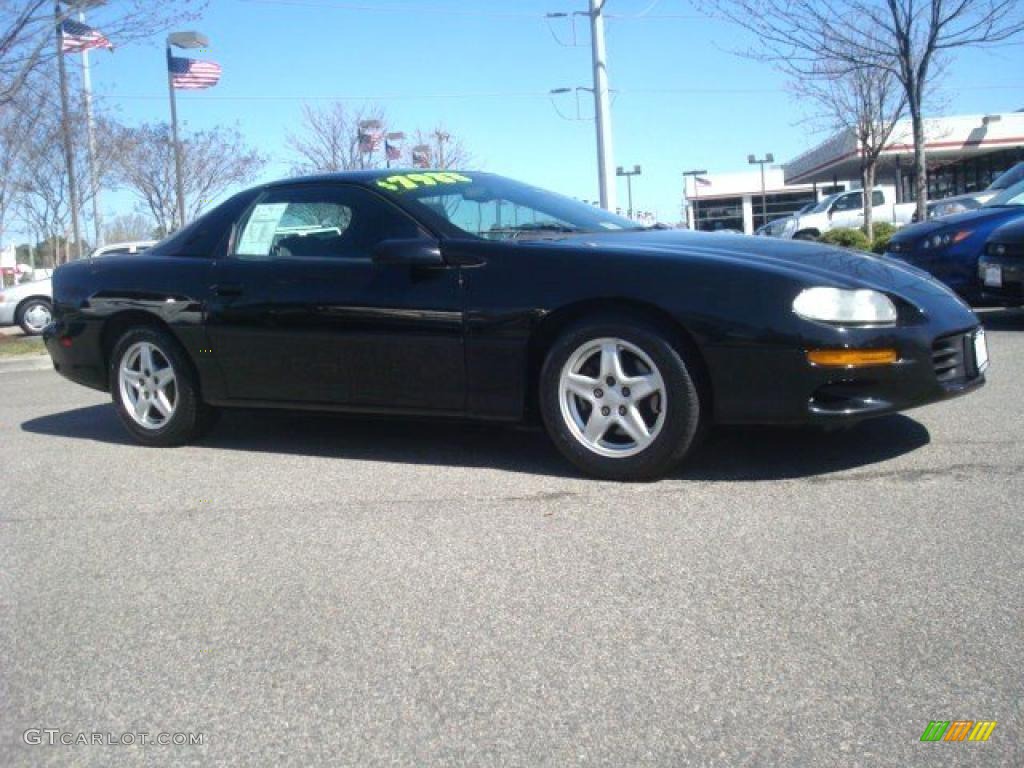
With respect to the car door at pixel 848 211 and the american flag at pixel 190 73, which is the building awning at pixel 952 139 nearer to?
the car door at pixel 848 211

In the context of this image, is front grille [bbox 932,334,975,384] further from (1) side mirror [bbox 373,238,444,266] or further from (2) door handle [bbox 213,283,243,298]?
(2) door handle [bbox 213,283,243,298]

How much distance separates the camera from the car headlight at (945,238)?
8.70 m

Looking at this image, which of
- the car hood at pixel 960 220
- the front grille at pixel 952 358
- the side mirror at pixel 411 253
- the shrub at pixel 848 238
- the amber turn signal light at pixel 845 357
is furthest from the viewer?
the shrub at pixel 848 238

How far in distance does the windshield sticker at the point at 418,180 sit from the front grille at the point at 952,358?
2385 mm

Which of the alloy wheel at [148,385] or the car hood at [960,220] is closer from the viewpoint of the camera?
the alloy wheel at [148,385]

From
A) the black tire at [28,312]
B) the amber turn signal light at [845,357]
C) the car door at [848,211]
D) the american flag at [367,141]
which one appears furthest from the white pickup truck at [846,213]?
the amber turn signal light at [845,357]

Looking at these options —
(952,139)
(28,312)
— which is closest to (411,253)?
(28,312)

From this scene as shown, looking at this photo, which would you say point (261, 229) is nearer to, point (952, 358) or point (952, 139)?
point (952, 358)

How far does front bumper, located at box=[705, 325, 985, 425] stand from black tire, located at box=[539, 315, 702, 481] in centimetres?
14

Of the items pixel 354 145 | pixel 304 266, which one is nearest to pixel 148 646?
pixel 304 266

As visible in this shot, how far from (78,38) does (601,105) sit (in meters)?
10.2

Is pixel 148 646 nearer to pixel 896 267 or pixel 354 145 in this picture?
pixel 896 267

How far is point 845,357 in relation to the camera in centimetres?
386

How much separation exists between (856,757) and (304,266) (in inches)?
138
